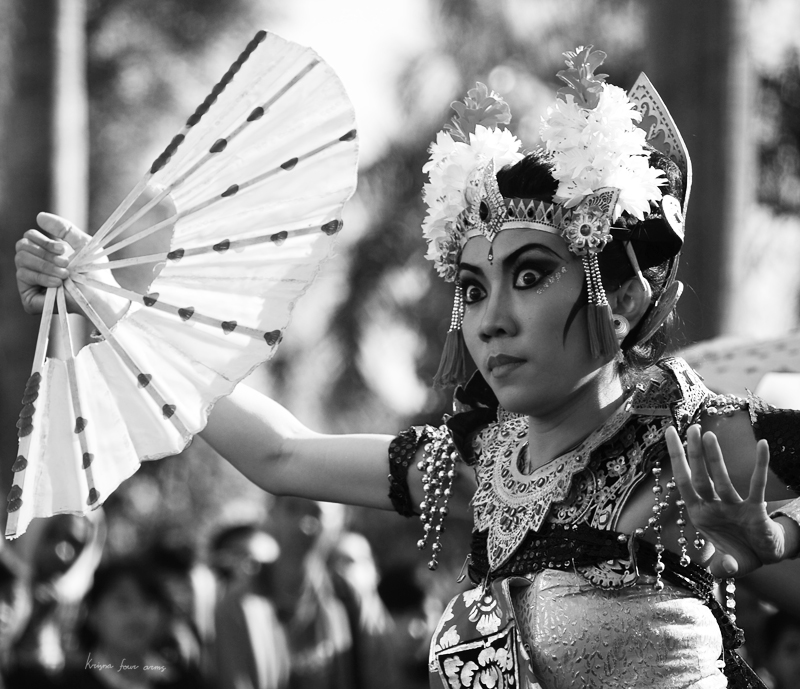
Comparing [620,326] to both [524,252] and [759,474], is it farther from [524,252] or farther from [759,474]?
[759,474]

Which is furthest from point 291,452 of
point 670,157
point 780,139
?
point 780,139

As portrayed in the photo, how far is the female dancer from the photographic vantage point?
2.36 metres

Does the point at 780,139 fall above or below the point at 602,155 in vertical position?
above

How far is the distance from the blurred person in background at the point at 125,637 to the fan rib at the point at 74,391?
10.5 feet

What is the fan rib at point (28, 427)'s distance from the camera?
99.0 inches

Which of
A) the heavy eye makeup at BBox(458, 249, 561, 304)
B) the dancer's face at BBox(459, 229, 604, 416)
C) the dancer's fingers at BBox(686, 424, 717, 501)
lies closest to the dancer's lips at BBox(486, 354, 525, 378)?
the dancer's face at BBox(459, 229, 604, 416)

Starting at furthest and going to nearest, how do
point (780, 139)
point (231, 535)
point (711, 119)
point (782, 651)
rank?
point (780, 139) → point (231, 535) → point (711, 119) → point (782, 651)

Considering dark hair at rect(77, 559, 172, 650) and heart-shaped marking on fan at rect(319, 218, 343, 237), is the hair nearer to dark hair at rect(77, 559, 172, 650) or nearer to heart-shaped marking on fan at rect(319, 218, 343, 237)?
heart-shaped marking on fan at rect(319, 218, 343, 237)

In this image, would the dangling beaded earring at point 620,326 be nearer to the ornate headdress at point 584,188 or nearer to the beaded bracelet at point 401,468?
the ornate headdress at point 584,188

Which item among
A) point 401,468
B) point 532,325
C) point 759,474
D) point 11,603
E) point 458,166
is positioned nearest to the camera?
point 759,474

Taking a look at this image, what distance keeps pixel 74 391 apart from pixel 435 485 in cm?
82

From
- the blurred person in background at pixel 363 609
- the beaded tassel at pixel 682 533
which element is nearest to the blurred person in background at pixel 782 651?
the blurred person in background at pixel 363 609

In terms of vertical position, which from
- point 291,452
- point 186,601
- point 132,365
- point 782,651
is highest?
point 132,365

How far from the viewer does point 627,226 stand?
251cm
